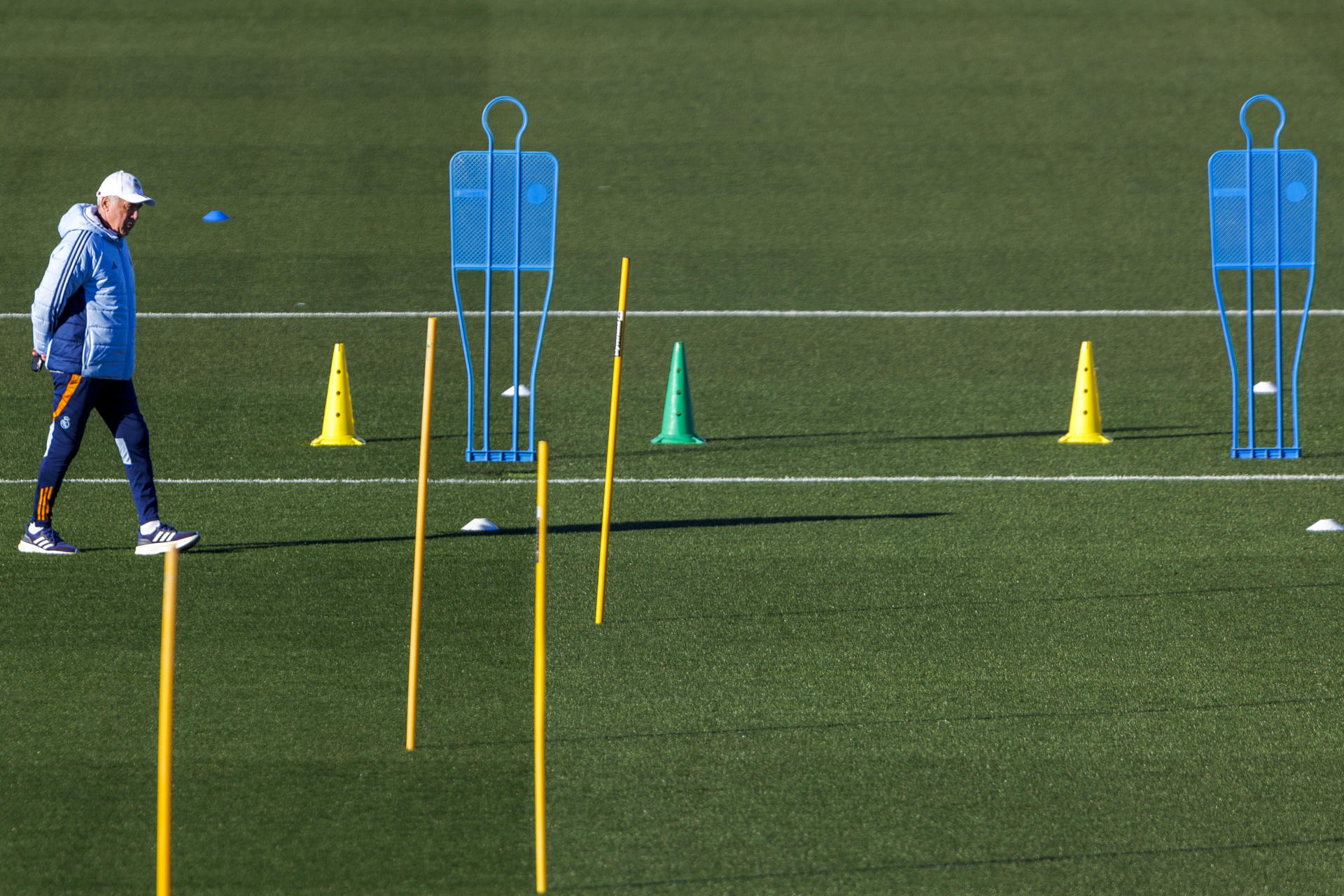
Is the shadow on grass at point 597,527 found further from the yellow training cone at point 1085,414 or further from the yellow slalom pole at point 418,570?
the yellow slalom pole at point 418,570

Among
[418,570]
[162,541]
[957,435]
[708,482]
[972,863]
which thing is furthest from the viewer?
[957,435]

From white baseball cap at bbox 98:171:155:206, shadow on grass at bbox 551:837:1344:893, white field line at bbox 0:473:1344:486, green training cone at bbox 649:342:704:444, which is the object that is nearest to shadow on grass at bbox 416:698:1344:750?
shadow on grass at bbox 551:837:1344:893

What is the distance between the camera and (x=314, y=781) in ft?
20.5

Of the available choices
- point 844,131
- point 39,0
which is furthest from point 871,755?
point 39,0

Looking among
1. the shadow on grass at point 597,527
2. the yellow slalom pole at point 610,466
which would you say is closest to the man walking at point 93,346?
the shadow on grass at point 597,527

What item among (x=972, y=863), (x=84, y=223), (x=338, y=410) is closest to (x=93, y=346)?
(x=84, y=223)

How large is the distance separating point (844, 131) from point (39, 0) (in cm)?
1339

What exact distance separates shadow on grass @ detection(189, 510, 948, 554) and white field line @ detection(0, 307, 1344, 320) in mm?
6880

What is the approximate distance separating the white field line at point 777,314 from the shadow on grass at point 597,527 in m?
6.88

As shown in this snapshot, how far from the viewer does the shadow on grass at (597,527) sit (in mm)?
10000

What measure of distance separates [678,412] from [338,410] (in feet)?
8.49

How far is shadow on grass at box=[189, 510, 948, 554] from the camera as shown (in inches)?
394

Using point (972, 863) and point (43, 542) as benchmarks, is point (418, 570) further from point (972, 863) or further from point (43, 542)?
point (43, 542)

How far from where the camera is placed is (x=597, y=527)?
34.9ft
